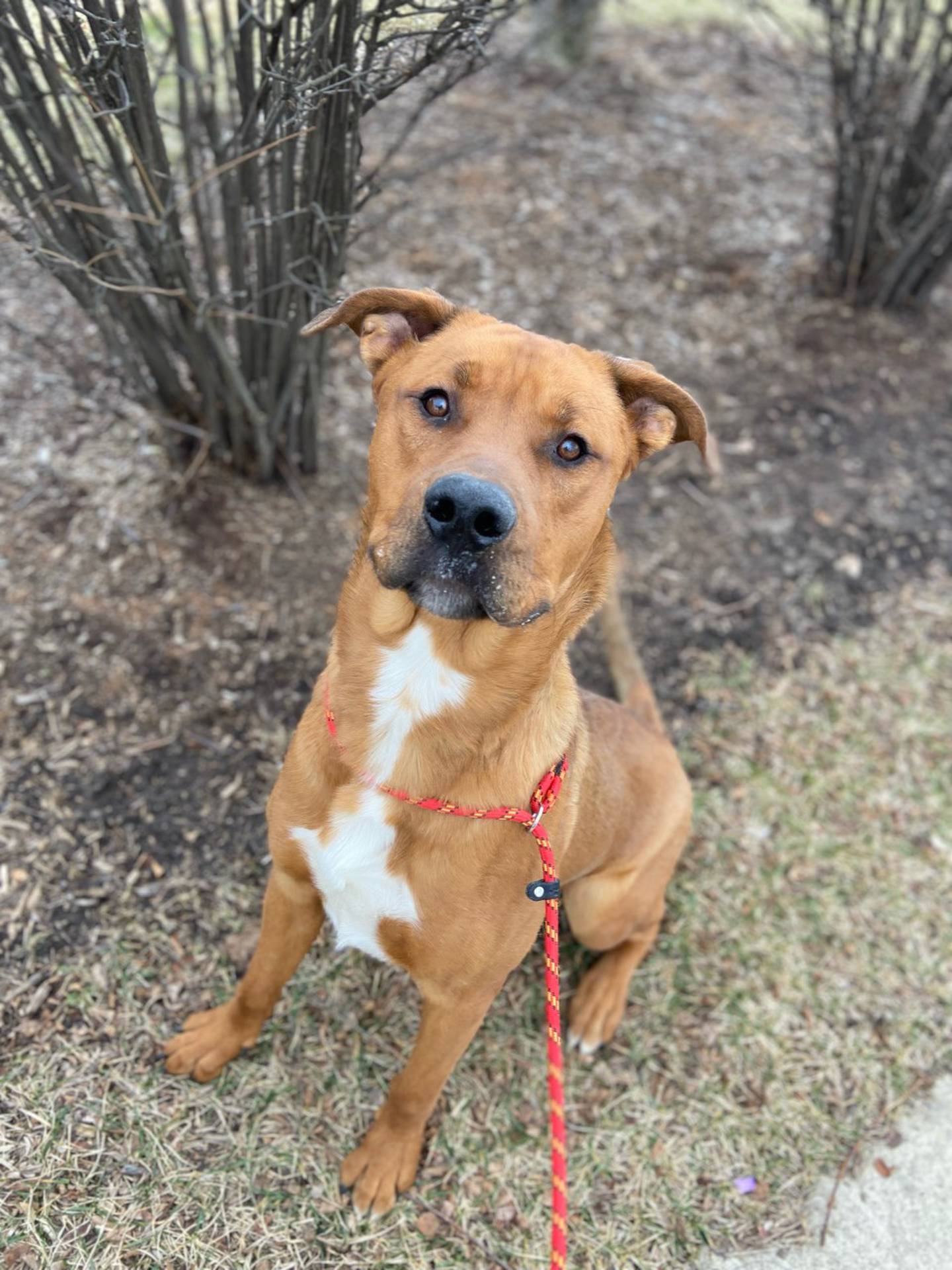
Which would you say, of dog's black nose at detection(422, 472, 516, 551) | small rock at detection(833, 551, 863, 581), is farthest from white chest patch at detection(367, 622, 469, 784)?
small rock at detection(833, 551, 863, 581)

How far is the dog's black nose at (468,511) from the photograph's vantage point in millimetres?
2283

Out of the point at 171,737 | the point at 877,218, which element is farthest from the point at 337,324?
the point at 877,218

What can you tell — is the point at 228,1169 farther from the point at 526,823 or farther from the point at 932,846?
the point at 932,846

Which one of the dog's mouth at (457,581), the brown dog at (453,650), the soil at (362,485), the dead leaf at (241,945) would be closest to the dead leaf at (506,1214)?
the brown dog at (453,650)

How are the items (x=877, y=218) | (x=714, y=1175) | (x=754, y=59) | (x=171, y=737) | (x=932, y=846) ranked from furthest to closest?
(x=754, y=59), (x=877, y=218), (x=932, y=846), (x=171, y=737), (x=714, y=1175)

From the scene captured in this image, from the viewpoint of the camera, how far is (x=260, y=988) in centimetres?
334

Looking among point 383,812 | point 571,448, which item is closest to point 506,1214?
point 383,812

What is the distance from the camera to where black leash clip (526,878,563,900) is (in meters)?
2.82

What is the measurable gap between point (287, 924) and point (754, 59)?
9907 millimetres

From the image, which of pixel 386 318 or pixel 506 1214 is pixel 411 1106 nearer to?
pixel 506 1214

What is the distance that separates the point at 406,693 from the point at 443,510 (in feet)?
2.05

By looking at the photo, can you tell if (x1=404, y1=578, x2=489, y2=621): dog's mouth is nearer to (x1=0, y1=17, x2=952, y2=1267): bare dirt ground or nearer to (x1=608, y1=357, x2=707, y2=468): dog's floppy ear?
(x1=608, y1=357, x2=707, y2=468): dog's floppy ear

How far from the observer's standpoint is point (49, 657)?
4.32m

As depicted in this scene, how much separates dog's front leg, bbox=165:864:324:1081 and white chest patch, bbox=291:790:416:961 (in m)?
0.27
